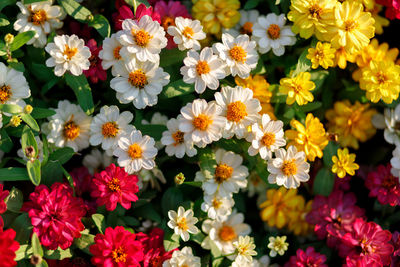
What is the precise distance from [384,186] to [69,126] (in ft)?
4.34

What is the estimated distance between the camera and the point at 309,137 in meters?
1.75

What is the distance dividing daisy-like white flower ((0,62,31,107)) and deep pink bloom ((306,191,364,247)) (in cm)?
127

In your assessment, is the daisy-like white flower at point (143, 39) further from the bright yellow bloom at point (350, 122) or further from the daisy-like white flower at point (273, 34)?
the bright yellow bloom at point (350, 122)

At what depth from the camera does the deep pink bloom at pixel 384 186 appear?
180 centimetres

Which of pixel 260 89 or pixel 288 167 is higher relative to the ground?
pixel 260 89

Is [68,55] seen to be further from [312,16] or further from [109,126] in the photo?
[312,16]

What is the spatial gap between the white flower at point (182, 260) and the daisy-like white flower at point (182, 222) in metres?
0.07

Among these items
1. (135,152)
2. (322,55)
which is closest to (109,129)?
(135,152)

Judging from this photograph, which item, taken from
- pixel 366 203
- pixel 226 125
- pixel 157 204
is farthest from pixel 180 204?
pixel 366 203

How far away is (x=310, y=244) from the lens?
1.96 m

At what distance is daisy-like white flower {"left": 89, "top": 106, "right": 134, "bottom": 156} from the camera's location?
1663 millimetres

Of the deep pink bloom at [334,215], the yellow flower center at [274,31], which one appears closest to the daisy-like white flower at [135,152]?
the yellow flower center at [274,31]

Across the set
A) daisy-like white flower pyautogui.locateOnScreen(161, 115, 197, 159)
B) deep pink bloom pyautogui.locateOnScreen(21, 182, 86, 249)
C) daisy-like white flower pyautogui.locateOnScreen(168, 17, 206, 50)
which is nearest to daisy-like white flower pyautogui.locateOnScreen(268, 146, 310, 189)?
daisy-like white flower pyautogui.locateOnScreen(161, 115, 197, 159)

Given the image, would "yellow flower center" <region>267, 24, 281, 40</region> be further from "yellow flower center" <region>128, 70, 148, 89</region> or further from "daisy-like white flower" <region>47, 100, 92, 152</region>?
"daisy-like white flower" <region>47, 100, 92, 152</region>
